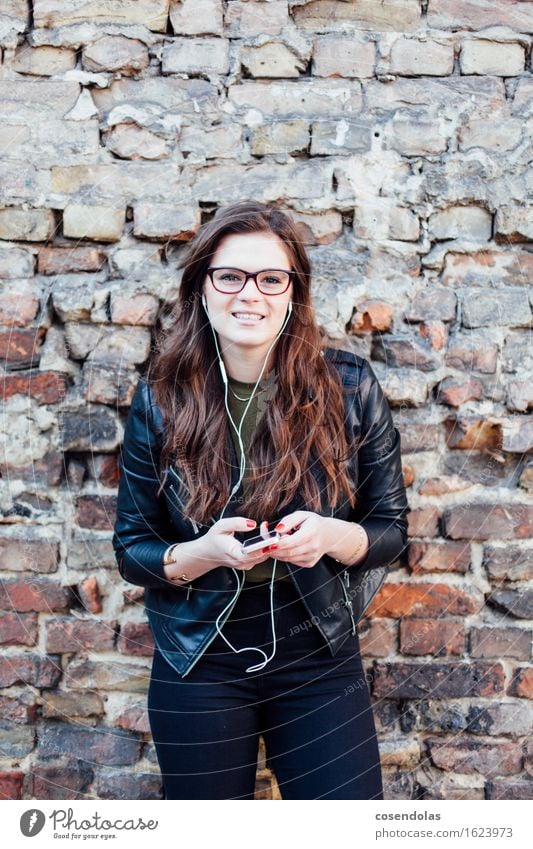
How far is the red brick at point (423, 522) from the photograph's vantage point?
1.95 meters

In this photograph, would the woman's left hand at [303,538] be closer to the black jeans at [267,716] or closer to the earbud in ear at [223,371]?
the black jeans at [267,716]

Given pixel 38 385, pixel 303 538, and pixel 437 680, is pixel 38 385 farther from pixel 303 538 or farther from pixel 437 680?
pixel 437 680

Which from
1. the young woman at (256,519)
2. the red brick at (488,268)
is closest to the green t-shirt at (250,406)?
the young woman at (256,519)

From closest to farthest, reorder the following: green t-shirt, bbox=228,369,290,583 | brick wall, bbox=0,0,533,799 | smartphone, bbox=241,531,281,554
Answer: smartphone, bbox=241,531,281,554, green t-shirt, bbox=228,369,290,583, brick wall, bbox=0,0,533,799

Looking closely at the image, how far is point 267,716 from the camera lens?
1.62 meters

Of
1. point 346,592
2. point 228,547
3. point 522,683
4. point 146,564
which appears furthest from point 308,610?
point 522,683

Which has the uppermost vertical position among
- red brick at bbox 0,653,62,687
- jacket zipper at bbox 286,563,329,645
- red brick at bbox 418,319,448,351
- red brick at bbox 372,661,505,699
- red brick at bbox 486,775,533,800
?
red brick at bbox 418,319,448,351

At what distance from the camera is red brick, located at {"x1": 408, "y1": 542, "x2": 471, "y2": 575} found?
1.96 m

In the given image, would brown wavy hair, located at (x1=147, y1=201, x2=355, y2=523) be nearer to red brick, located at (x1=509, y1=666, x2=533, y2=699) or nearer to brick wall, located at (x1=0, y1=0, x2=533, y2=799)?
brick wall, located at (x1=0, y1=0, x2=533, y2=799)

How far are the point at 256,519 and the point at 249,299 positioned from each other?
44cm

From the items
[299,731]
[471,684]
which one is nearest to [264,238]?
[299,731]

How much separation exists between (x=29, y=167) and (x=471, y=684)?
1604 mm

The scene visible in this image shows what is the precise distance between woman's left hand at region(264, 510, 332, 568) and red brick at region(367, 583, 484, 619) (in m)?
0.47

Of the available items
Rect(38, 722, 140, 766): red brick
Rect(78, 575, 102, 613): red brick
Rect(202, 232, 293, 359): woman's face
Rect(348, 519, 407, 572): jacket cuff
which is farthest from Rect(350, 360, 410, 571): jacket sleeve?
Rect(38, 722, 140, 766): red brick
